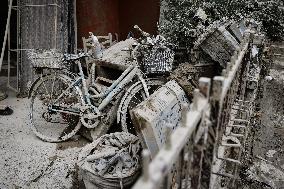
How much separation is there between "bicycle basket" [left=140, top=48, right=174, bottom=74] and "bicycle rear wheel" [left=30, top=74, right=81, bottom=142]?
1.33 meters

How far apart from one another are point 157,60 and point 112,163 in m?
2.19

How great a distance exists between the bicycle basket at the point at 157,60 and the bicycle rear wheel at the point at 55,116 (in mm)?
1328

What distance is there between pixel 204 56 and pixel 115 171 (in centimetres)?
310

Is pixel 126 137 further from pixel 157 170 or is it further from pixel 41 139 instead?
pixel 157 170

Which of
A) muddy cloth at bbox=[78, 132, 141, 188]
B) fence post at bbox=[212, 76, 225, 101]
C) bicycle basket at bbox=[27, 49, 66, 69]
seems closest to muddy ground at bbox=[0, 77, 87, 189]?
muddy cloth at bbox=[78, 132, 141, 188]

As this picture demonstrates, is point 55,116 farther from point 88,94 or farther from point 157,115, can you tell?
point 157,115

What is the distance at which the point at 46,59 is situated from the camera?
18.7ft

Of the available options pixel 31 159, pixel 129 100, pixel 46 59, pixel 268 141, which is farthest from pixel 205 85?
pixel 31 159

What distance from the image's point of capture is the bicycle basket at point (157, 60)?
19.0ft

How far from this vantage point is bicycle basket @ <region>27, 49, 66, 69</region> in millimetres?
5668

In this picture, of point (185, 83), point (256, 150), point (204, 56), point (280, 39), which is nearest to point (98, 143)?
point (185, 83)

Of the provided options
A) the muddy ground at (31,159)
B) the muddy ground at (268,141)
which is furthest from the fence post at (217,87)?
the muddy ground at (31,159)

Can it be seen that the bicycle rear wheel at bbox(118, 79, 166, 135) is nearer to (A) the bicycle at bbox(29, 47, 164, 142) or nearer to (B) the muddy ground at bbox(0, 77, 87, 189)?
(A) the bicycle at bbox(29, 47, 164, 142)

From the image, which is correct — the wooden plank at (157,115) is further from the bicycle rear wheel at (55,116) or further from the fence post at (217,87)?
the fence post at (217,87)
